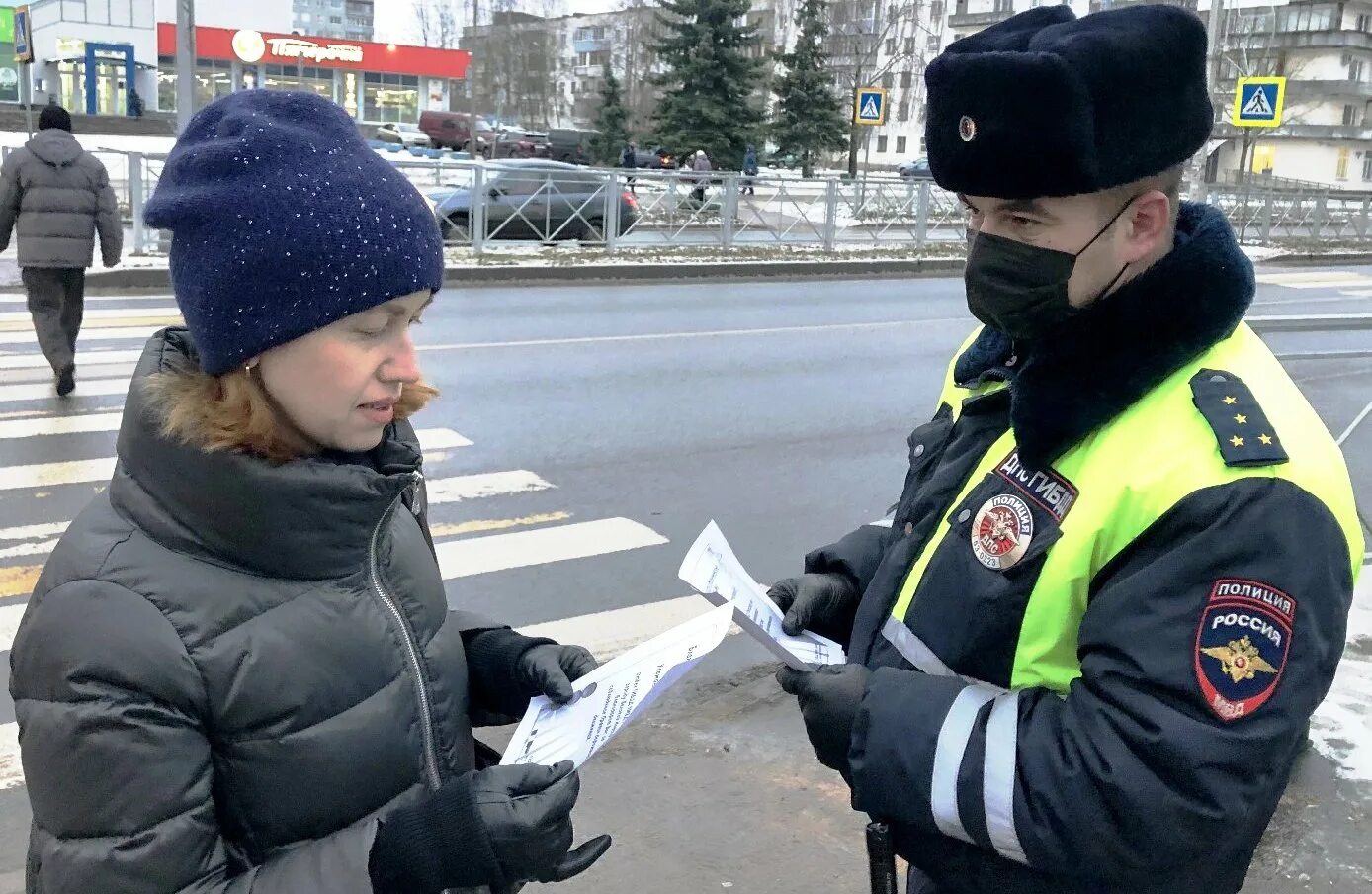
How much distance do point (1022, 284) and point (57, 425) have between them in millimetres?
7091

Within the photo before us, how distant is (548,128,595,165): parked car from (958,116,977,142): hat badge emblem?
43.5 meters

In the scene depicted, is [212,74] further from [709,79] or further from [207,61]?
[709,79]

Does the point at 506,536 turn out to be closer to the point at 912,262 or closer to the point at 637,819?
the point at 637,819

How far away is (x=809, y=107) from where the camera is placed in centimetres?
3984

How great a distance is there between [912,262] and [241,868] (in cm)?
1892

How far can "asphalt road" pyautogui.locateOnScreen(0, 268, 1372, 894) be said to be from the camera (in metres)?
3.36

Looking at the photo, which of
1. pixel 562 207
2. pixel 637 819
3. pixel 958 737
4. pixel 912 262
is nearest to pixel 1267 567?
pixel 958 737

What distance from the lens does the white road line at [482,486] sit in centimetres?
641

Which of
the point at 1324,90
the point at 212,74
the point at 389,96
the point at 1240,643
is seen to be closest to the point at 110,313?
the point at 1240,643

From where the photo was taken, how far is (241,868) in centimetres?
152

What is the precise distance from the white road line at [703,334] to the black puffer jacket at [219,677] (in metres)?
8.70

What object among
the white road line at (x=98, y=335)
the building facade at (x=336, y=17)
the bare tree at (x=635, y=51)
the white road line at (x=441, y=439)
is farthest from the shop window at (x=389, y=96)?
the white road line at (x=441, y=439)

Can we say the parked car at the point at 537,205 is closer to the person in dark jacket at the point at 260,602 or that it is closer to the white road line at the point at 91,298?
the white road line at the point at 91,298

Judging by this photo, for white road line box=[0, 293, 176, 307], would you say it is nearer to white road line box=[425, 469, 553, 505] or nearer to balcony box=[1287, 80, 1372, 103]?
white road line box=[425, 469, 553, 505]
